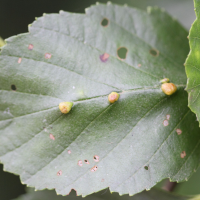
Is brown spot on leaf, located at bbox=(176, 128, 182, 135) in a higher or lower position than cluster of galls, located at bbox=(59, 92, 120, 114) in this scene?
lower

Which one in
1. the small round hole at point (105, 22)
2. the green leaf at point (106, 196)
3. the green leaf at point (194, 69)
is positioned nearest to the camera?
the green leaf at point (194, 69)

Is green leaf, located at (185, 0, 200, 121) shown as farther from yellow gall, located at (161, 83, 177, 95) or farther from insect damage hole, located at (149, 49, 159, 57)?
insect damage hole, located at (149, 49, 159, 57)

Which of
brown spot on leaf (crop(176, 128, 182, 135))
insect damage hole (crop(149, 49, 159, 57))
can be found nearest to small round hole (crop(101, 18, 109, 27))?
insect damage hole (crop(149, 49, 159, 57))

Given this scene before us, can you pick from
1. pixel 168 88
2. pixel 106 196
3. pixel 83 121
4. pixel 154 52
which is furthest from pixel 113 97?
pixel 106 196

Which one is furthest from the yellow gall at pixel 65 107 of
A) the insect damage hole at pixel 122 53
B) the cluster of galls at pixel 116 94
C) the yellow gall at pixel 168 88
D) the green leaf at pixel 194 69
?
the green leaf at pixel 194 69

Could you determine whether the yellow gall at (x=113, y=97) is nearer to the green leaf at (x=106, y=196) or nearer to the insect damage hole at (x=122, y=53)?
the insect damage hole at (x=122, y=53)

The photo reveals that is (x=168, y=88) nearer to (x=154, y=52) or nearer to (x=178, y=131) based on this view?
(x=178, y=131)
